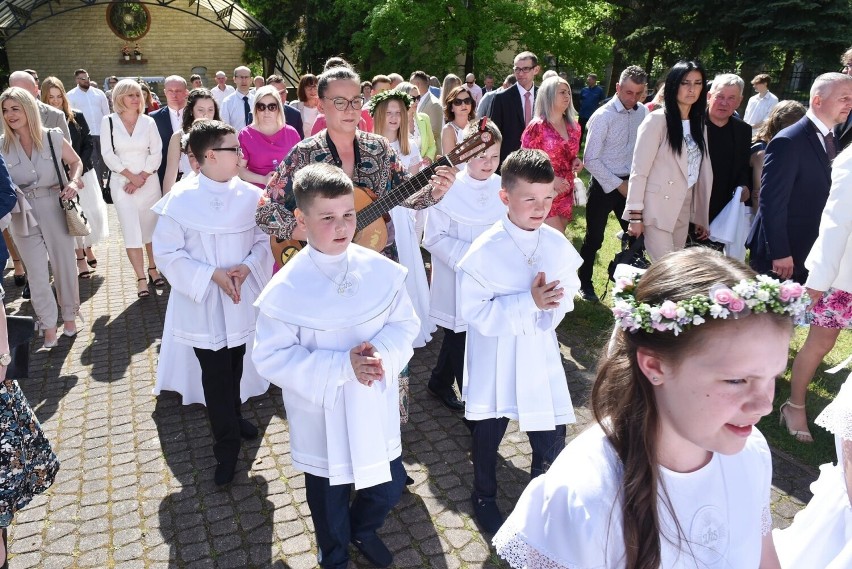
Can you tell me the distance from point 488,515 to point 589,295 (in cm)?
422

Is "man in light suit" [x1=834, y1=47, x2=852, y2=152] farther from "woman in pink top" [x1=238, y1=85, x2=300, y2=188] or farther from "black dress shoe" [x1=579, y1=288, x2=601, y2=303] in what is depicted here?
"woman in pink top" [x1=238, y1=85, x2=300, y2=188]

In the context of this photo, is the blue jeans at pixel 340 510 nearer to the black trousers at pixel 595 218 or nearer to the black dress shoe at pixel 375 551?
the black dress shoe at pixel 375 551

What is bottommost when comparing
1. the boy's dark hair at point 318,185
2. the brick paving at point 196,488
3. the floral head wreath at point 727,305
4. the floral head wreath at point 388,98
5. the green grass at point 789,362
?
the brick paving at point 196,488

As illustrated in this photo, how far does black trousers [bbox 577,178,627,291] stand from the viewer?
284 inches

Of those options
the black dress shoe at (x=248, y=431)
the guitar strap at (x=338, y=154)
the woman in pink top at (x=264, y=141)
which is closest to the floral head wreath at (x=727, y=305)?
the guitar strap at (x=338, y=154)

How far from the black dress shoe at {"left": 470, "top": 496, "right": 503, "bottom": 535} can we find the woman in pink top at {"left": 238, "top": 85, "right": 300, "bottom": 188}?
3.79 metres

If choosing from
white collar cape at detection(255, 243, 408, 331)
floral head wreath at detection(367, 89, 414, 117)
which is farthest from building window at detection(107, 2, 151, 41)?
white collar cape at detection(255, 243, 408, 331)

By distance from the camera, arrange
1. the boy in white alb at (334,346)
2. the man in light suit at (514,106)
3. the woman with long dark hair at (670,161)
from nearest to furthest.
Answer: the boy in white alb at (334,346) < the woman with long dark hair at (670,161) < the man in light suit at (514,106)

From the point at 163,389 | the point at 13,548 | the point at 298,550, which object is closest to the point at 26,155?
the point at 163,389

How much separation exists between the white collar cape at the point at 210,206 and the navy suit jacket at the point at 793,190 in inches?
148

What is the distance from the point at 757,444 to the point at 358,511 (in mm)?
2075

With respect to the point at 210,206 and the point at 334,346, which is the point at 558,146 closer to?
the point at 210,206

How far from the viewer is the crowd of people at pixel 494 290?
5.59 feet

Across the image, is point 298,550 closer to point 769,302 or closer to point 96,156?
point 769,302
